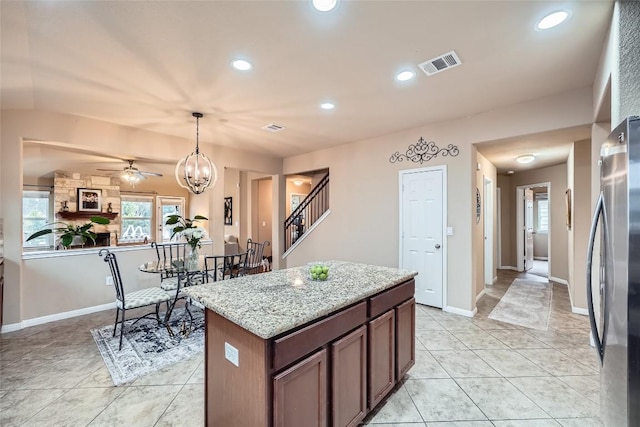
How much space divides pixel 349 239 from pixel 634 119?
166 inches

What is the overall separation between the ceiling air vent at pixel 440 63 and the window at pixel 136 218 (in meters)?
8.66

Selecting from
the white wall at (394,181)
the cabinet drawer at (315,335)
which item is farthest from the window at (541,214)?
the cabinet drawer at (315,335)

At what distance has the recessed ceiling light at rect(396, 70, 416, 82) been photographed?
8.62 ft

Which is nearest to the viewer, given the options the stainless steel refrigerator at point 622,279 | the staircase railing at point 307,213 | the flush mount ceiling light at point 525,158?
the stainless steel refrigerator at point 622,279

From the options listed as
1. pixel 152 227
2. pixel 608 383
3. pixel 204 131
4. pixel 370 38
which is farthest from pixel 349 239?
pixel 152 227

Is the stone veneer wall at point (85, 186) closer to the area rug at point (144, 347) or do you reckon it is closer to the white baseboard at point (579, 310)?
the area rug at point (144, 347)

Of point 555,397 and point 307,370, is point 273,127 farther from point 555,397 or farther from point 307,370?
point 555,397

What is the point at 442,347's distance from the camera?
292cm

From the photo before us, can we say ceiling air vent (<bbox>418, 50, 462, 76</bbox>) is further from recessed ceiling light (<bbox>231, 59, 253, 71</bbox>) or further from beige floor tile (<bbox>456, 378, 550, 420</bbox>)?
beige floor tile (<bbox>456, 378, 550, 420</bbox>)

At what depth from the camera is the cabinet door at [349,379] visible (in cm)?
155

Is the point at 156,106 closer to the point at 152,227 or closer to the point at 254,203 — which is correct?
the point at 254,203

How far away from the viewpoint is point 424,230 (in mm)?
4238

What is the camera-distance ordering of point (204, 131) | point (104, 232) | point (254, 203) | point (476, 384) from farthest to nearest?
point (254, 203), point (104, 232), point (204, 131), point (476, 384)

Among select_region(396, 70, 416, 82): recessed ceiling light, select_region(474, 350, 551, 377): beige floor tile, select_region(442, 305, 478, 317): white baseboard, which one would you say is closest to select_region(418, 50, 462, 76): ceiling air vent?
select_region(396, 70, 416, 82): recessed ceiling light
